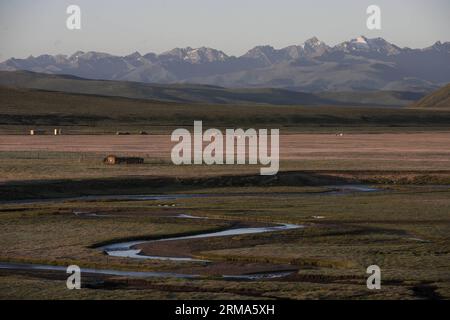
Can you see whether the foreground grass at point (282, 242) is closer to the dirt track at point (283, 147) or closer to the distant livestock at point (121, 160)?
the distant livestock at point (121, 160)

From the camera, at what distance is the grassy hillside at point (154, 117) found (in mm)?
148250

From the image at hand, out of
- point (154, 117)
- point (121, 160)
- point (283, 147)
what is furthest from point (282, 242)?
point (154, 117)

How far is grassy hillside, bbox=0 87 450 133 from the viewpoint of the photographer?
14825cm

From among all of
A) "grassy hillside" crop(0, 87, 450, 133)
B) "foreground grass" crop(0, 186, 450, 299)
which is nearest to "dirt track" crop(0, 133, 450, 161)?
"grassy hillside" crop(0, 87, 450, 133)

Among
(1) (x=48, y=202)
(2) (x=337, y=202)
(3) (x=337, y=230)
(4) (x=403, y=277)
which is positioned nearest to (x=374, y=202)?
(2) (x=337, y=202)

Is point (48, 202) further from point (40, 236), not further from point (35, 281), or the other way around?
point (35, 281)

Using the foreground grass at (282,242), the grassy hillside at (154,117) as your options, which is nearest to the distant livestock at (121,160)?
the foreground grass at (282,242)

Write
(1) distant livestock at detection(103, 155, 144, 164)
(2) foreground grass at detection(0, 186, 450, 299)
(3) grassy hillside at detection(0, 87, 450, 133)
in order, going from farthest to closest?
(3) grassy hillside at detection(0, 87, 450, 133)
(1) distant livestock at detection(103, 155, 144, 164)
(2) foreground grass at detection(0, 186, 450, 299)

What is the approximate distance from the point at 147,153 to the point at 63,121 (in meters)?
69.3

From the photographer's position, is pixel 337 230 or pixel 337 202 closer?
pixel 337 230

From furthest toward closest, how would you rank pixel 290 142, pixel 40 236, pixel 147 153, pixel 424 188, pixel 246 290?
pixel 290 142
pixel 147 153
pixel 424 188
pixel 40 236
pixel 246 290

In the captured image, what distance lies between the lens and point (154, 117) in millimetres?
166125

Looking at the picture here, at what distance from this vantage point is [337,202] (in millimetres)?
48906

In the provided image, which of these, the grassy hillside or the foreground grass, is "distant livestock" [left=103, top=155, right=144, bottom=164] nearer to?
the foreground grass
